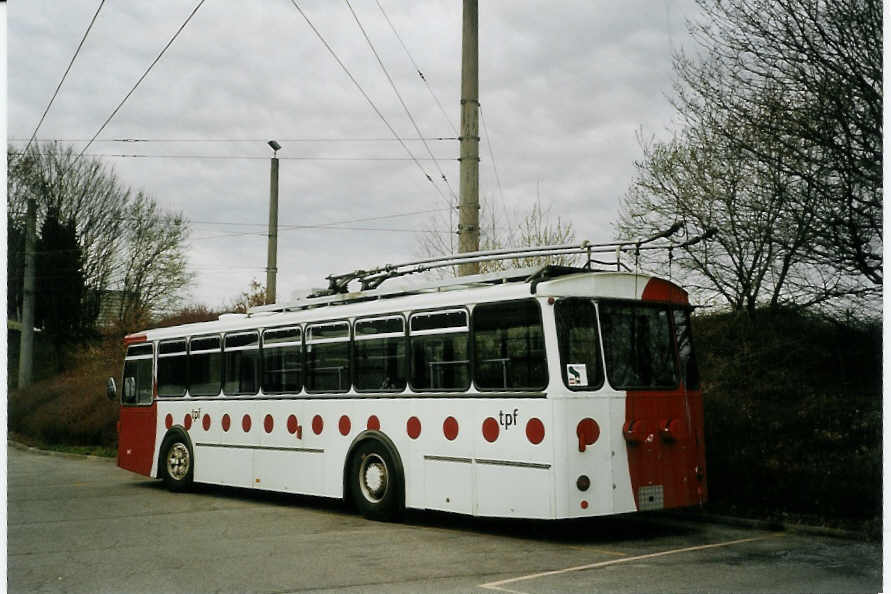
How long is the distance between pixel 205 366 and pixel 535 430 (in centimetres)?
750

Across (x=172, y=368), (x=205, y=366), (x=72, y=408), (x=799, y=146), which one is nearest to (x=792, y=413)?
(x=799, y=146)

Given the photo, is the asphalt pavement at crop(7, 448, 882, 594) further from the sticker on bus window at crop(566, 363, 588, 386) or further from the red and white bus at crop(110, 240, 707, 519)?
the sticker on bus window at crop(566, 363, 588, 386)

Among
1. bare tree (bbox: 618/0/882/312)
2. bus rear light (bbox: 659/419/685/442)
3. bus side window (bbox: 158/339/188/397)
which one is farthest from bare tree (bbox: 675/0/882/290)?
bus side window (bbox: 158/339/188/397)

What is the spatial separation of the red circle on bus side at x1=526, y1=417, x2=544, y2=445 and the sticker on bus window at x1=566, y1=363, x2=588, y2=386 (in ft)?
1.73

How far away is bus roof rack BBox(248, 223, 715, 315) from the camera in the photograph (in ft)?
37.8

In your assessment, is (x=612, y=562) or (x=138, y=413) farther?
(x=138, y=413)

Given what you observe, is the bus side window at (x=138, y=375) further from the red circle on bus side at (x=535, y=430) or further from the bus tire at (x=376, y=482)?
the red circle on bus side at (x=535, y=430)

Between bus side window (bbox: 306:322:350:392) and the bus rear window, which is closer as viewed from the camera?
the bus rear window

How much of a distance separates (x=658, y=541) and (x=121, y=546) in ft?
18.9

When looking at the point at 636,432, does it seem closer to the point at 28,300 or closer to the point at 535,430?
the point at 535,430

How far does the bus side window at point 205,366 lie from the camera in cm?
1609

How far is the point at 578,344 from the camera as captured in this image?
10.8 metres

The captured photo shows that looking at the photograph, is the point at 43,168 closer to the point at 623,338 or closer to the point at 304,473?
the point at 304,473

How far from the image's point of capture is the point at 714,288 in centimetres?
1994
